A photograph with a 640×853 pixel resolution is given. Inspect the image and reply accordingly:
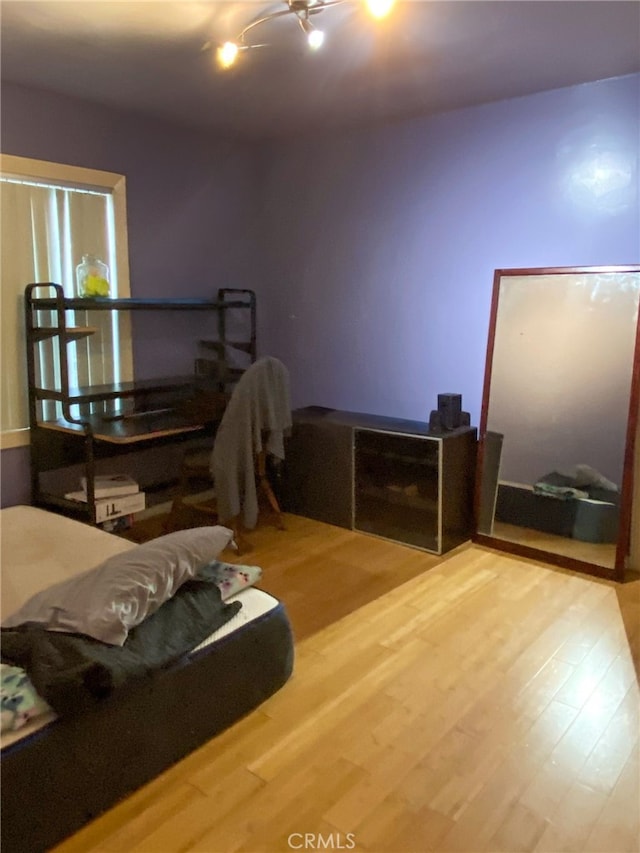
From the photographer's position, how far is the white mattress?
2.14m

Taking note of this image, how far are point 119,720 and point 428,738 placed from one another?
3.01ft

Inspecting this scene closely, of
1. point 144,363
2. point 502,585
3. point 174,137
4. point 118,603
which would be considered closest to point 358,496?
point 502,585

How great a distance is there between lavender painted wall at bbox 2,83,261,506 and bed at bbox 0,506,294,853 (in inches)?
52.6

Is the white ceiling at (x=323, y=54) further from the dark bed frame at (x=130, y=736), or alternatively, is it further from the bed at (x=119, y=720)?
the dark bed frame at (x=130, y=736)

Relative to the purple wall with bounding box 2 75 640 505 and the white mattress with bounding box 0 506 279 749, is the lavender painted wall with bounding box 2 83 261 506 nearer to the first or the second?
the purple wall with bounding box 2 75 640 505

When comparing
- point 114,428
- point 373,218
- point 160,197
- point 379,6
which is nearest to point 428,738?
point 114,428

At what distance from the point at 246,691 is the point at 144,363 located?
233 cm

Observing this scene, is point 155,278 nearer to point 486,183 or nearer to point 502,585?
point 486,183

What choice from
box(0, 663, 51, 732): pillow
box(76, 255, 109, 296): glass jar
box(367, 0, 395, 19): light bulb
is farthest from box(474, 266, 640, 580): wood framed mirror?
Result: box(0, 663, 51, 732): pillow

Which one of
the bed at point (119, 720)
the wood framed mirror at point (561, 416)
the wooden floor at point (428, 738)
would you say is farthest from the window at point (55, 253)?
the wood framed mirror at point (561, 416)

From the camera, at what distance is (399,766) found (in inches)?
74.2

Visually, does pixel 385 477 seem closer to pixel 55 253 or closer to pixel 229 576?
pixel 229 576

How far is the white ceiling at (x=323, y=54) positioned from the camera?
2.33m

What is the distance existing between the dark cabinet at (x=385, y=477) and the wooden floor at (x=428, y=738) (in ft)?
1.80
